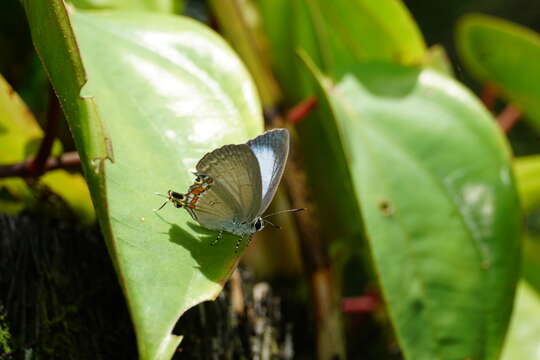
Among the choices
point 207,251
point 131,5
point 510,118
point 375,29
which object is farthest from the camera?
point 510,118

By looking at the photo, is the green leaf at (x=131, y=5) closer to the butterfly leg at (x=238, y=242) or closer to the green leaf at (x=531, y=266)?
the butterfly leg at (x=238, y=242)

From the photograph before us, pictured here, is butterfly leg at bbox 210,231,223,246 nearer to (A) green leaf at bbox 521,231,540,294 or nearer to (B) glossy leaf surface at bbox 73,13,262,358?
(B) glossy leaf surface at bbox 73,13,262,358

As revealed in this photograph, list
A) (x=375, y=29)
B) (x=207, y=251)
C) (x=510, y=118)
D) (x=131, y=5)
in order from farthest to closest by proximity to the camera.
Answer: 1. (x=510, y=118)
2. (x=375, y=29)
3. (x=131, y=5)
4. (x=207, y=251)

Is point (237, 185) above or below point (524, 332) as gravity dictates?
above

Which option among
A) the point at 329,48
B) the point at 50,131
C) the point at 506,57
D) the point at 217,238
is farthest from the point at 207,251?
the point at 506,57

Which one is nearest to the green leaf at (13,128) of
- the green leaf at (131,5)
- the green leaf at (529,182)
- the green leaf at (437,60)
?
the green leaf at (131,5)

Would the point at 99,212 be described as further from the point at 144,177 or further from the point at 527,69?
the point at 527,69

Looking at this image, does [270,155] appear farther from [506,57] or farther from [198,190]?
[506,57]
